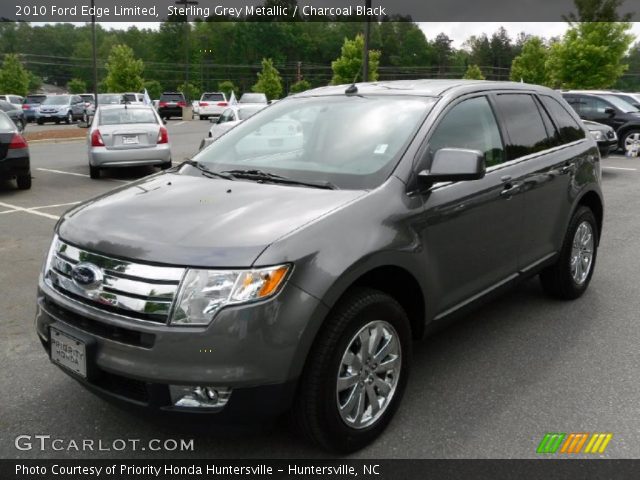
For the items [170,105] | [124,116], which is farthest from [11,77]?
[124,116]

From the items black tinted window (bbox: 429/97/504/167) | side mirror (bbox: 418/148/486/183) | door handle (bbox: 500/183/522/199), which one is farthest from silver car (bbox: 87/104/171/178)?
side mirror (bbox: 418/148/486/183)

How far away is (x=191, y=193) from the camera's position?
3.31 meters

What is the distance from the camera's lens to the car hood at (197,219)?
2650 millimetres

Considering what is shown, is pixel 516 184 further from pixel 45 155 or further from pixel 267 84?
pixel 267 84

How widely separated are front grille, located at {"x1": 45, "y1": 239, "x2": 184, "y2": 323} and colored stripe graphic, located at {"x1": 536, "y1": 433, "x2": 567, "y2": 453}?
190 cm

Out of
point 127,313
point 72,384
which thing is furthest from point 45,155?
point 127,313

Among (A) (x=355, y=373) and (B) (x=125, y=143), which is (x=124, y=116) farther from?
(A) (x=355, y=373)

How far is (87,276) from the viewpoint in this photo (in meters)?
2.80

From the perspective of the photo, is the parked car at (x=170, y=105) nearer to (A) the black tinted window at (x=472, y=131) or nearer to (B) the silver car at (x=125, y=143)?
(B) the silver car at (x=125, y=143)

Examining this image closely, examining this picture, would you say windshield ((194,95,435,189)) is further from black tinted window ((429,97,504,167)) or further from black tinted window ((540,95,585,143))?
black tinted window ((540,95,585,143))

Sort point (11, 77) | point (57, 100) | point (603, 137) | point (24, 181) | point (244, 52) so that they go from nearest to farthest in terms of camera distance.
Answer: point (24, 181) → point (603, 137) → point (57, 100) → point (11, 77) → point (244, 52)

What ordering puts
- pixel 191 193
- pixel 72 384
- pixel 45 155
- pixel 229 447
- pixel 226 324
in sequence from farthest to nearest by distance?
1. pixel 45 155
2. pixel 72 384
3. pixel 191 193
4. pixel 229 447
5. pixel 226 324

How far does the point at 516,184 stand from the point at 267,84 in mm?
58074

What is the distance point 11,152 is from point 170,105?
32.1 metres
